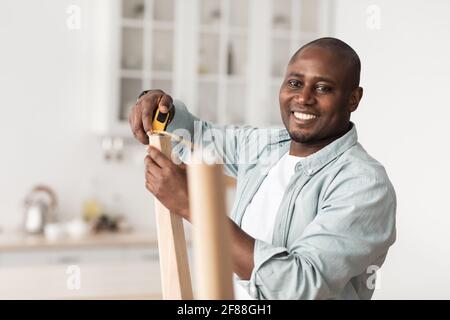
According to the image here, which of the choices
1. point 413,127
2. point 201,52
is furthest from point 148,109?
point 201,52

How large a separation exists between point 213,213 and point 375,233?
0.52 m

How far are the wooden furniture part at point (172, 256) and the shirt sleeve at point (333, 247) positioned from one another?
136 millimetres

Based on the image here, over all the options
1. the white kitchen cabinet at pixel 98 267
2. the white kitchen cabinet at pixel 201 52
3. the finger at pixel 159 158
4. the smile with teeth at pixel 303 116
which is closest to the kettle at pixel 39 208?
the white kitchen cabinet at pixel 98 267

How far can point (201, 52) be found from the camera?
3771mm

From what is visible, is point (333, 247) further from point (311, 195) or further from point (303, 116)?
point (303, 116)

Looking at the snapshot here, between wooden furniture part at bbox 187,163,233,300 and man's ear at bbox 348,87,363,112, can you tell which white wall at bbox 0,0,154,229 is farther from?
wooden furniture part at bbox 187,163,233,300

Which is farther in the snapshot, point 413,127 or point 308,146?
point 413,127

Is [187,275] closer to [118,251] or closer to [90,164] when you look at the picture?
[118,251]

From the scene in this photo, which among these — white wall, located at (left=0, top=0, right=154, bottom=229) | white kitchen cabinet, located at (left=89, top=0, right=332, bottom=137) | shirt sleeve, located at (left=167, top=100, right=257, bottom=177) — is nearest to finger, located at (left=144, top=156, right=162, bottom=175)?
shirt sleeve, located at (left=167, top=100, right=257, bottom=177)

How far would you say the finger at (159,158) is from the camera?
0.82 metres

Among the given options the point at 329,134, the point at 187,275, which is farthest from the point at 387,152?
the point at 187,275

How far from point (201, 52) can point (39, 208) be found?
1.24 m

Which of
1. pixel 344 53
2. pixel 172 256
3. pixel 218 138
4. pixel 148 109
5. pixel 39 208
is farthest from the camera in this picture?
pixel 39 208

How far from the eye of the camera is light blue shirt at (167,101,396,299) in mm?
913
